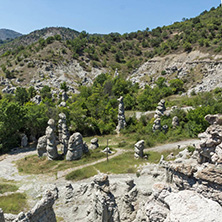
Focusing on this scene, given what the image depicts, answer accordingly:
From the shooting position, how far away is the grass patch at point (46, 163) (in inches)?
1043

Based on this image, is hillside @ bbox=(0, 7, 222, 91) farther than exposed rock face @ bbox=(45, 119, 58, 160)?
Yes

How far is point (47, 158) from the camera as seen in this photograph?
3003cm

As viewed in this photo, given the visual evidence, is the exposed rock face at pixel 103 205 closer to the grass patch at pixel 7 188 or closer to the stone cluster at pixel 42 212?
the stone cluster at pixel 42 212

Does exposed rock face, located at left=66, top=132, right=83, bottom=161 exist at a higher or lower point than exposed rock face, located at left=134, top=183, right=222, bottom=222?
lower

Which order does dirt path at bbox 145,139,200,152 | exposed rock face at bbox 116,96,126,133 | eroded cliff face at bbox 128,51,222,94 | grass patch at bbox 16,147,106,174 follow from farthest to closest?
eroded cliff face at bbox 128,51,222,94 → exposed rock face at bbox 116,96,126,133 → dirt path at bbox 145,139,200,152 → grass patch at bbox 16,147,106,174

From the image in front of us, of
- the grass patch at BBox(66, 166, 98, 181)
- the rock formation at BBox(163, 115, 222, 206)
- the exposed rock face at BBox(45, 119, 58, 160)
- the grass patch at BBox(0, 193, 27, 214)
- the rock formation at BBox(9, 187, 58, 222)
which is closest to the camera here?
the rock formation at BBox(163, 115, 222, 206)

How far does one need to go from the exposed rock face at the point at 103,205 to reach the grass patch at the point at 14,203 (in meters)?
9.60

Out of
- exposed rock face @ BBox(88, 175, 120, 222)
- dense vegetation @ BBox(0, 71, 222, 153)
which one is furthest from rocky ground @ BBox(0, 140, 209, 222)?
dense vegetation @ BBox(0, 71, 222, 153)

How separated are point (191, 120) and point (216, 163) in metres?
31.1

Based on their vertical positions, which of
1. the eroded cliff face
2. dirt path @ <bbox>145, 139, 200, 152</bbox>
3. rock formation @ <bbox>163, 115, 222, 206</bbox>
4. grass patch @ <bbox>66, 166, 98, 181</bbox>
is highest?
the eroded cliff face

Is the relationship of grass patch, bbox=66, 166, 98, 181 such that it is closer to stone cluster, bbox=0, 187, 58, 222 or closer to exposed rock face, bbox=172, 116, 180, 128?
stone cluster, bbox=0, 187, 58, 222

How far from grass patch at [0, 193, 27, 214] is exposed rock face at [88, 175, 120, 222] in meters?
9.60

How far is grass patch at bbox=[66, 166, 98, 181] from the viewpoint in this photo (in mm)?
23538

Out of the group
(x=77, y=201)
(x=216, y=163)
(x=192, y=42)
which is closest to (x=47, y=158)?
(x=77, y=201)
